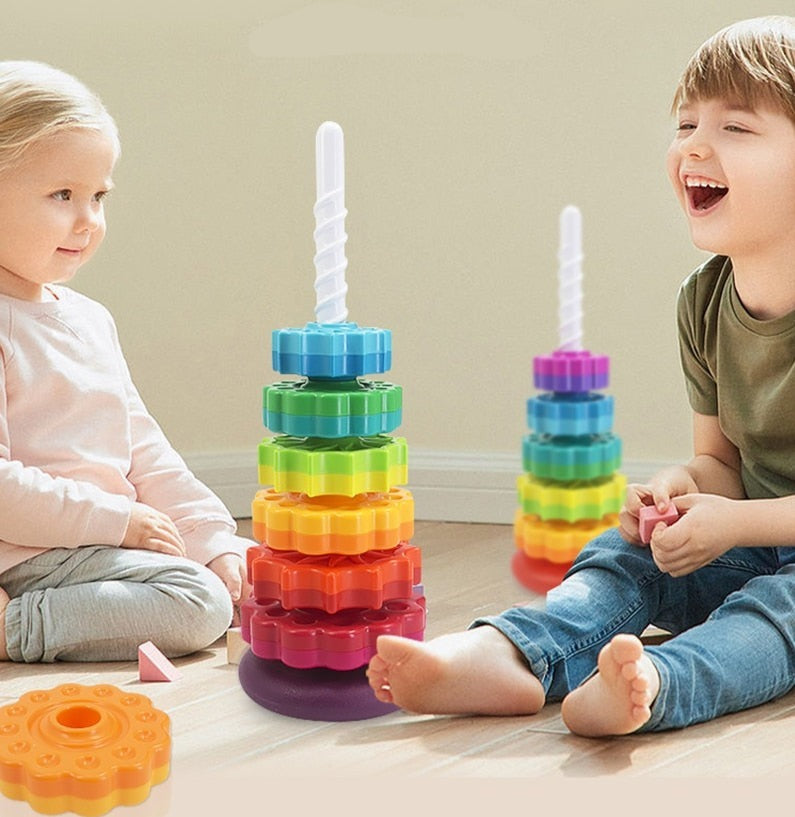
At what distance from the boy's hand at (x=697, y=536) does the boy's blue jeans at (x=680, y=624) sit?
0.14ft

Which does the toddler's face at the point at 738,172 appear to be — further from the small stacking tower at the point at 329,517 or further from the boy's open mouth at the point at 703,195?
the small stacking tower at the point at 329,517

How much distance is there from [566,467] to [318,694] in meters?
0.66

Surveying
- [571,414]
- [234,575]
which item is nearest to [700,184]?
[571,414]

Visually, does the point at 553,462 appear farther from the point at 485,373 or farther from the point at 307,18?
the point at 307,18

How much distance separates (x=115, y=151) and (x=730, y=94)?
61 centimetres

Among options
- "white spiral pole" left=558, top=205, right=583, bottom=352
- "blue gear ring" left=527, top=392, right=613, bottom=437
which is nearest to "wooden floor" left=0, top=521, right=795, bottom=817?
"blue gear ring" left=527, top=392, right=613, bottom=437

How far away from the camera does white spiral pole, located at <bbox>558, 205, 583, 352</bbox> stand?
6.00 feet

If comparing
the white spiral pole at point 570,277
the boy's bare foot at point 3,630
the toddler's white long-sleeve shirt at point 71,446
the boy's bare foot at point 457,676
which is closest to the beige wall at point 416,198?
the white spiral pole at point 570,277

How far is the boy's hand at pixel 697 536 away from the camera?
4.03 ft

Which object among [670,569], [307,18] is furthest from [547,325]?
[670,569]

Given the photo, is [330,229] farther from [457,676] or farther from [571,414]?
[571,414]

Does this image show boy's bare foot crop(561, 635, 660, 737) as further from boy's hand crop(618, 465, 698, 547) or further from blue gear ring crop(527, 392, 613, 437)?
blue gear ring crop(527, 392, 613, 437)

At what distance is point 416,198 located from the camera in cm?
214

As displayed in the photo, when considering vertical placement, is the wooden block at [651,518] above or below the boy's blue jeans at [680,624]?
above
